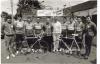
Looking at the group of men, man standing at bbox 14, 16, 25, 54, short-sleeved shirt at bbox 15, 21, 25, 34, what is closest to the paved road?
the group of men

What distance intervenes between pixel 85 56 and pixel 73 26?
197 centimetres

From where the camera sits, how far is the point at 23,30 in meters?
10.4

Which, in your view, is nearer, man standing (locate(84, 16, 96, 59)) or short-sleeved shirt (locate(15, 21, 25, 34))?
man standing (locate(84, 16, 96, 59))

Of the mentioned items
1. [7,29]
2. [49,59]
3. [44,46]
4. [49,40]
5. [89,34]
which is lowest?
[49,59]

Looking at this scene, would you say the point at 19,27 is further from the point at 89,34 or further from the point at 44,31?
the point at 89,34

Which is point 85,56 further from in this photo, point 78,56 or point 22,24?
point 22,24

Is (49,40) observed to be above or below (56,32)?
below

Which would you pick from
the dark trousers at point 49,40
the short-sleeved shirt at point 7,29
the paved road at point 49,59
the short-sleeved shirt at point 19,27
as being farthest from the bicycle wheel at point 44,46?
the short-sleeved shirt at point 7,29

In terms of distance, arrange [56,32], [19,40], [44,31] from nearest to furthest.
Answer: [56,32] → [19,40] → [44,31]

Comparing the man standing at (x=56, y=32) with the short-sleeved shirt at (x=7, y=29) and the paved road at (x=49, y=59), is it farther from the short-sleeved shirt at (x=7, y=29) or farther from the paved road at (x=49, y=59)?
the short-sleeved shirt at (x=7, y=29)

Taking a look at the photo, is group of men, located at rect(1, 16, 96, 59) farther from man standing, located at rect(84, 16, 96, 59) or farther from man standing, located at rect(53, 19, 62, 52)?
man standing, located at rect(84, 16, 96, 59)

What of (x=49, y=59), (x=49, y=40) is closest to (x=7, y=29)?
(x=49, y=59)

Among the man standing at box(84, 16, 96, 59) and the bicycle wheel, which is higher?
the man standing at box(84, 16, 96, 59)

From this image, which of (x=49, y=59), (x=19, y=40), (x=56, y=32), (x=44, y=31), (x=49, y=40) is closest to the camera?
(x=49, y=59)
